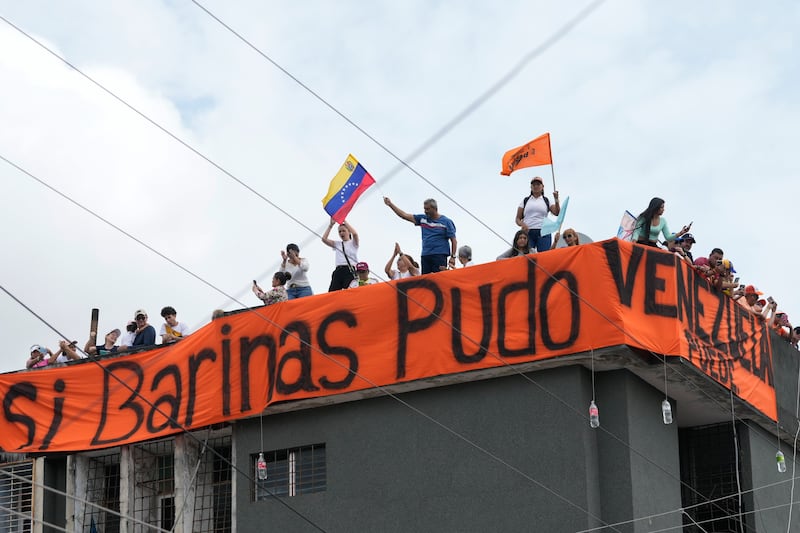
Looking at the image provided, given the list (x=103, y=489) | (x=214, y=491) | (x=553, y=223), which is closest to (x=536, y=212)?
(x=553, y=223)

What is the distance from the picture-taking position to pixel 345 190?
22875 millimetres

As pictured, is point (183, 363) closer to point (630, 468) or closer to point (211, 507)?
point (211, 507)

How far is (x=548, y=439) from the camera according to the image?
20125 mm

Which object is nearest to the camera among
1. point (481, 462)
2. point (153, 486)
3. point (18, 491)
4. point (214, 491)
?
point (481, 462)

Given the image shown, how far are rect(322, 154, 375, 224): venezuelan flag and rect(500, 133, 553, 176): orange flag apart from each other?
211 centimetres

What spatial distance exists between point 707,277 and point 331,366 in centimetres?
565

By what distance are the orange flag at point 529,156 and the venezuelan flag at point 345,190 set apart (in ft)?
6.93

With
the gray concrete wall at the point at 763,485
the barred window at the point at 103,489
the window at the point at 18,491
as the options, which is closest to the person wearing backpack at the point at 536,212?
the gray concrete wall at the point at 763,485

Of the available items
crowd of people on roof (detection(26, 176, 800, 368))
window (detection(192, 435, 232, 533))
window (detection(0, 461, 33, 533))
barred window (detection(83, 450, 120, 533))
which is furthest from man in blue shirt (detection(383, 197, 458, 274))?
window (detection(0, 461, 33, 533))

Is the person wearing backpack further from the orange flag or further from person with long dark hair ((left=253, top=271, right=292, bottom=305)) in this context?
person with long dark hair ((left=253, top=271, right=292, bottom=305))

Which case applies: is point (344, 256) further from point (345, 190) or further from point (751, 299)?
point (751, 299)

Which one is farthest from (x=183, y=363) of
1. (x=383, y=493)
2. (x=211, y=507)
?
(x=383, y=493)

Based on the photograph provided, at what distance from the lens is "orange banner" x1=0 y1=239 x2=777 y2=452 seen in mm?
20266

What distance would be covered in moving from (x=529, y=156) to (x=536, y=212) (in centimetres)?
109
